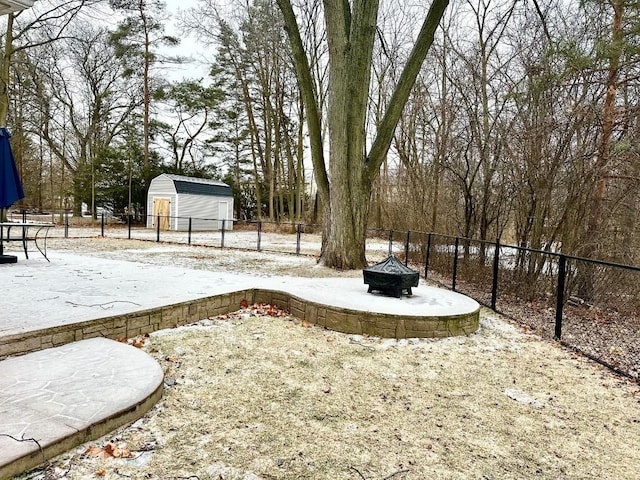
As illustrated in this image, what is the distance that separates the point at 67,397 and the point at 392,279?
11.0 feet

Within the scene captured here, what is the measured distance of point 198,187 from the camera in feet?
69.6

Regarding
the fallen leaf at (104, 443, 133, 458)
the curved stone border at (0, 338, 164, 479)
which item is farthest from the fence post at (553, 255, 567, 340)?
the fallen leaf at (104, 443, 133, 458)

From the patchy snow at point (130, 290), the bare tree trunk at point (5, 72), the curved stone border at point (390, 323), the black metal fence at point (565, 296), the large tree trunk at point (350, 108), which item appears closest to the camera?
the patchy snow at point (130, 290)

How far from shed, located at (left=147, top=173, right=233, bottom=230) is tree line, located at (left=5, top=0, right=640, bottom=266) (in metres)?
1.61

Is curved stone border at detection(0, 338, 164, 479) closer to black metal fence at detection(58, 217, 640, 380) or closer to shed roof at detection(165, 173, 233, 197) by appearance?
black metal fence at detection(58, 217, 640, 380)

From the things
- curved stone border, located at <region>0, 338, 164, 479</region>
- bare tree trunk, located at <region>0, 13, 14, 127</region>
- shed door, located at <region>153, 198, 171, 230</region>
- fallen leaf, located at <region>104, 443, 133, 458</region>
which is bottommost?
fallen leaf, located at <region>104, 443, 133, 458</region>

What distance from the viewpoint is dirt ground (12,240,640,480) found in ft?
6.27

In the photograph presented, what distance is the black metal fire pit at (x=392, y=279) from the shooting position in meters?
4.72

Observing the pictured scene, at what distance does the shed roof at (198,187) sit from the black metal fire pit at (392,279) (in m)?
16.9

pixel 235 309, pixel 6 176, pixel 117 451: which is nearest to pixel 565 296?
pixel 235 309

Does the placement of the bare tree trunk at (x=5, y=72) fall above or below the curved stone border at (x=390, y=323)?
above

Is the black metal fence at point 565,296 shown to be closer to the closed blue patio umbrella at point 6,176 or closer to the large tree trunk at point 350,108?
the large tree trunk at point 350,108

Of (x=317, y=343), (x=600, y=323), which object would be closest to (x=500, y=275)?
(x=600, y=323)

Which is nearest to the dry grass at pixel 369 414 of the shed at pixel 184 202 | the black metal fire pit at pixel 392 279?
the black metal fire pit at pixel 392 279
